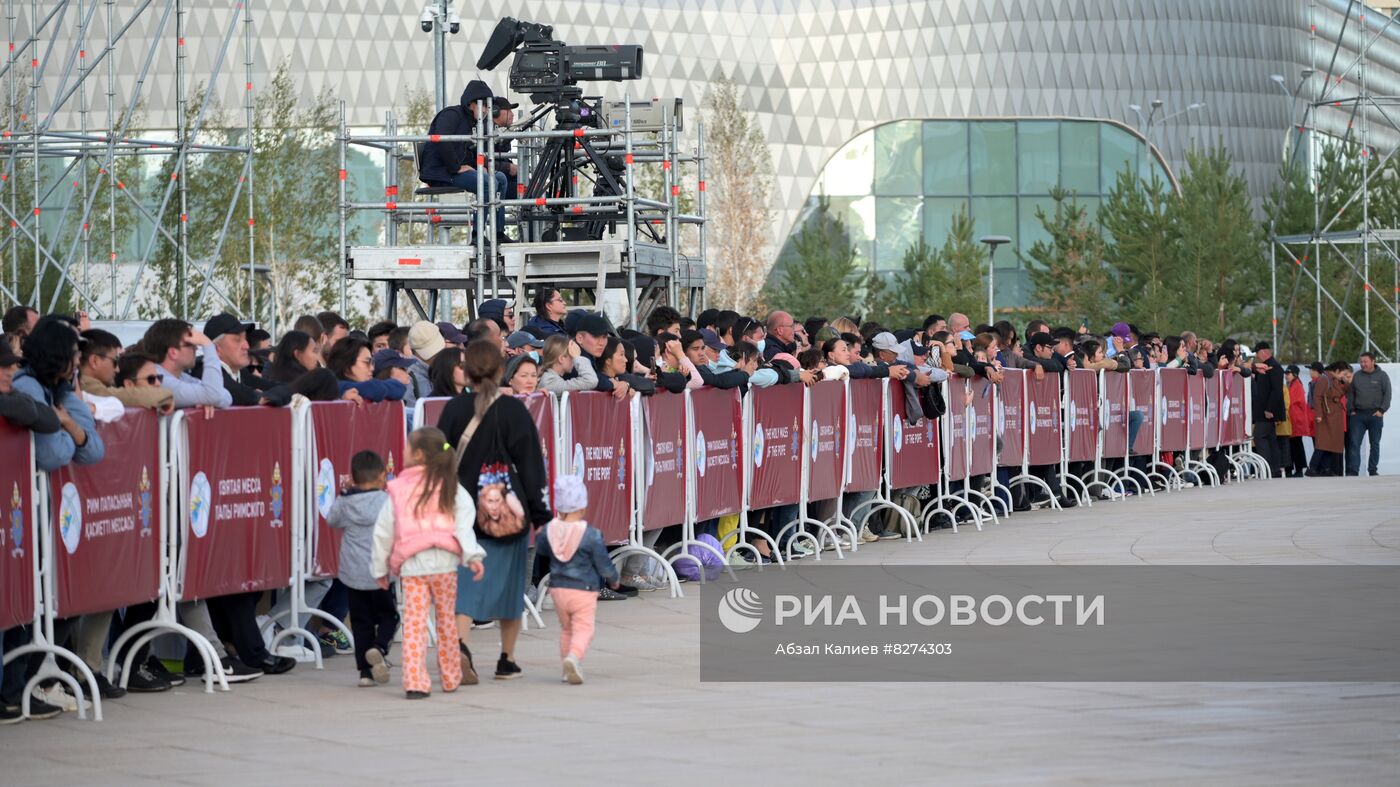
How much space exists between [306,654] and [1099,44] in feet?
240

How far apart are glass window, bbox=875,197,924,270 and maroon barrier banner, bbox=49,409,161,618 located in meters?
72.4

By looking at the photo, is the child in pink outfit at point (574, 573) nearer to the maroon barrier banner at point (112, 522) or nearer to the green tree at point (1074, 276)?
the maroon barrier banner at point (112, 522)

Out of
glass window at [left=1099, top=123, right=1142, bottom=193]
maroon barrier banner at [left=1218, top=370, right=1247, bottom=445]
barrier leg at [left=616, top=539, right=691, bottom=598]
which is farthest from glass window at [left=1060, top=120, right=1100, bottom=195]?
barrier leg at [left=616, top=539, right=691, bottom=598]

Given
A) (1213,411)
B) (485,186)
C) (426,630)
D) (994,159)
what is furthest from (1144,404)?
(994,159)

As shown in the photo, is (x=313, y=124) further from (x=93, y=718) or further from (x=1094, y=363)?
(x=93, y=718)

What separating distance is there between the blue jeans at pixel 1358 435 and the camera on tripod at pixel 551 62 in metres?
15.3

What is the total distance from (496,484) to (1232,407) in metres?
21.6

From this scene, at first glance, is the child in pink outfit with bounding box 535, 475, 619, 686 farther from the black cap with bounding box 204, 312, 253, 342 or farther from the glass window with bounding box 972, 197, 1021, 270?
the glass window with bounding box 972, 197, 1021, 270

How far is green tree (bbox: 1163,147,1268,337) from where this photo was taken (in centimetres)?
5622

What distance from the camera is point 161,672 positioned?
34.3ft

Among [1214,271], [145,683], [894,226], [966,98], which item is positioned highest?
[966,98]

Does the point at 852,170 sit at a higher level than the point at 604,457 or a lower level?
higher

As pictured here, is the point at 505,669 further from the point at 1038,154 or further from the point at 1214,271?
the point at 1038,154

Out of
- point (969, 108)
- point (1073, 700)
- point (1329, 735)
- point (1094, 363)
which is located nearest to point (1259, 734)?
point (1329, 735)
